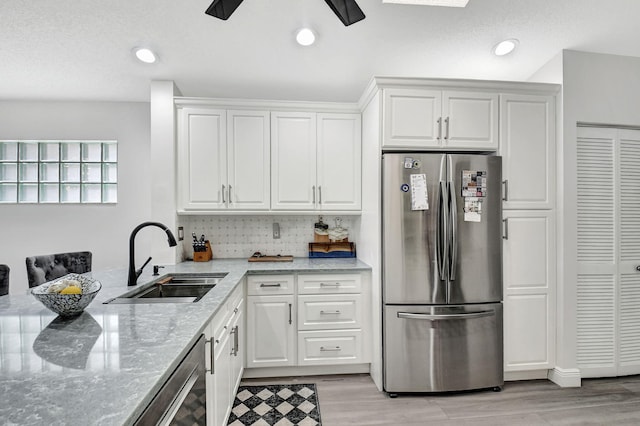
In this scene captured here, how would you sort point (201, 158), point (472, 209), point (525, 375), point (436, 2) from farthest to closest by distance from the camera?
point (201, 158) < point (525, 375) < point (472, 209) < point (436, 2)

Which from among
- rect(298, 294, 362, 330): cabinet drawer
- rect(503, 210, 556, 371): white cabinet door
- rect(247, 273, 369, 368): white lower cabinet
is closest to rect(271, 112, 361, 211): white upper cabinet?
rect(247, 273, 369, 368): white lower cabinet

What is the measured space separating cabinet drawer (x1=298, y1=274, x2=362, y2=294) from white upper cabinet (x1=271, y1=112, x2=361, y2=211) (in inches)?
26.3

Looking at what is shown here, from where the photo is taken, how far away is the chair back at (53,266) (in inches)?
95.3

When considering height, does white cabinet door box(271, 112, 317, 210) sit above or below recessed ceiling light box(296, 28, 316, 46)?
below

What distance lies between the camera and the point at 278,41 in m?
2.38

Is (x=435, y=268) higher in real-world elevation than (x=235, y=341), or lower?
higher

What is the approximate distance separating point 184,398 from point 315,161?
2.24 m

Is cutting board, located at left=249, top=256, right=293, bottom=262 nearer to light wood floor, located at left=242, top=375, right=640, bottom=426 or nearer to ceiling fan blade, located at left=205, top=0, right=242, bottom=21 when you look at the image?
light wood floor, located at left=242, top=375, right=640, bottom=426

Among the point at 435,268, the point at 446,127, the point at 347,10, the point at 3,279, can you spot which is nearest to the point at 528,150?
the point at 446,127

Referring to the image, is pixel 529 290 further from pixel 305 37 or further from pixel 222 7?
pixel 222 7

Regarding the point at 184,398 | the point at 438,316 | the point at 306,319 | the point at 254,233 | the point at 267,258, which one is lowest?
the point at 306,319

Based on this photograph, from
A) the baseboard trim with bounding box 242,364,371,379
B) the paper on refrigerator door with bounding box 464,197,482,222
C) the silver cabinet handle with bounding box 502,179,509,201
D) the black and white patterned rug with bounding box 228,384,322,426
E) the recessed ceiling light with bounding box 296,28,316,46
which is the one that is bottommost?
the black and white patterned rug with bounding box 228,384,322,426

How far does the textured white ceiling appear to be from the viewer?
83.2 inches

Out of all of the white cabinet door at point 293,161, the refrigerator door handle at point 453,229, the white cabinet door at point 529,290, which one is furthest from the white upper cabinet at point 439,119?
the white cabinet door at point 293,161
